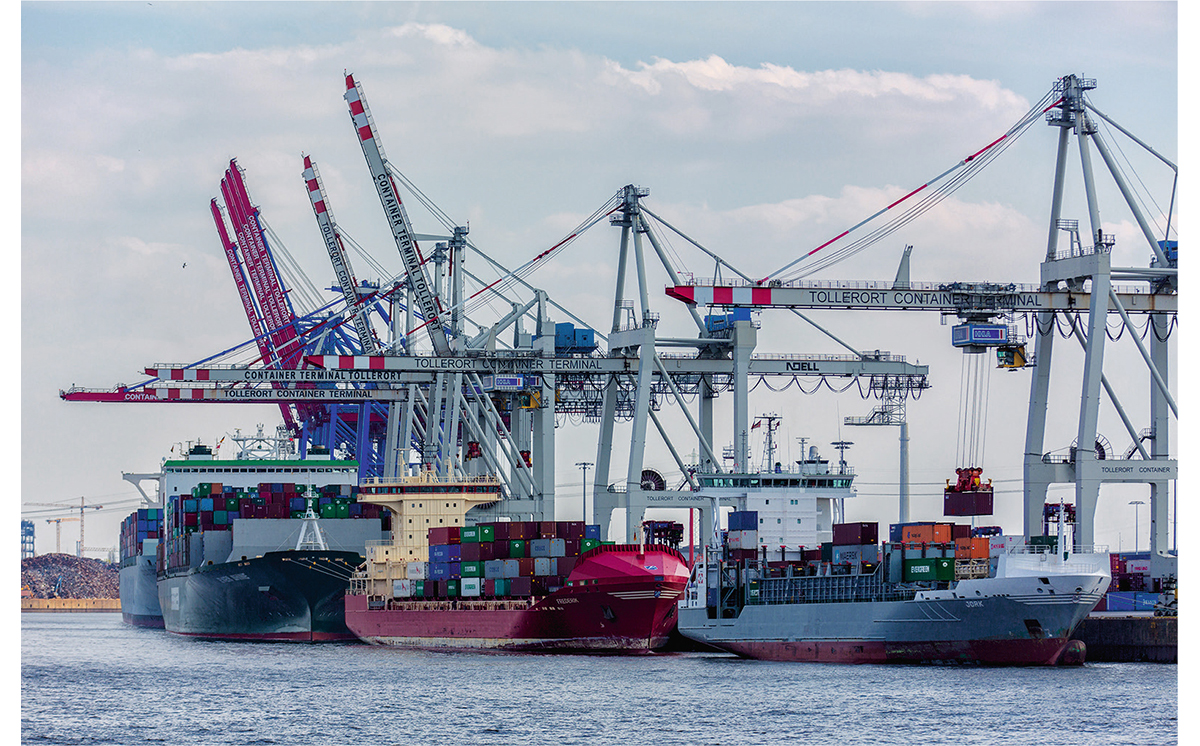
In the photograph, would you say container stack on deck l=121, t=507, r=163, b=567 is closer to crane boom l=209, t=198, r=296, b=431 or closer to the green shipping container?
crane boom l=209, t=198, r=296, b=431

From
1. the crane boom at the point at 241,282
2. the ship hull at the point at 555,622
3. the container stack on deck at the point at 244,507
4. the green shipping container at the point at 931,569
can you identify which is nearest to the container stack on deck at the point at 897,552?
the green shipping container at the point at 931,569

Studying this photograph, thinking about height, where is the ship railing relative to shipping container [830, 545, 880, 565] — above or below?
below

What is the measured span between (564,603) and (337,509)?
17.0 metres

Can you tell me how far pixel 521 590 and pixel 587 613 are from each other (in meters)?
2.73

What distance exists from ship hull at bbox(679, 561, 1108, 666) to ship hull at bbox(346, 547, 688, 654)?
14.9 feet

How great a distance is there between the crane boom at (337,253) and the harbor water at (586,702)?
37.5 metres

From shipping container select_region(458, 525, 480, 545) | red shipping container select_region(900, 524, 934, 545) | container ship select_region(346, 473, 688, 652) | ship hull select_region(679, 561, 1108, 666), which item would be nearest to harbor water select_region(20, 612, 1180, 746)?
ship hull select_region(679, 561, 1108, 666)

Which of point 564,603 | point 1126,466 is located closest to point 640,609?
point 564,603

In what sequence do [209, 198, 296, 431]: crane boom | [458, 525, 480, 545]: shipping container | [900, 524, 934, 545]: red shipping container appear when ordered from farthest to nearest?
1. [209, 198, 296, 431]: crane boom
2. [458, 525, 480, 545]: shipping container
3. [900, 524, 934, 545]: red shipping container

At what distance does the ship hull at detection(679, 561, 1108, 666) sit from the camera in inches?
1831

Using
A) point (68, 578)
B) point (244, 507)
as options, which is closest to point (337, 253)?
point (244, 507)

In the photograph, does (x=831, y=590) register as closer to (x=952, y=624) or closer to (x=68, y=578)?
(x=952, y=624)

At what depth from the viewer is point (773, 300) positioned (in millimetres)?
57188

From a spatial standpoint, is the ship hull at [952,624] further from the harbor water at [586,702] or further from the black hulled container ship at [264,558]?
the black hulled container ship at [264,558]
